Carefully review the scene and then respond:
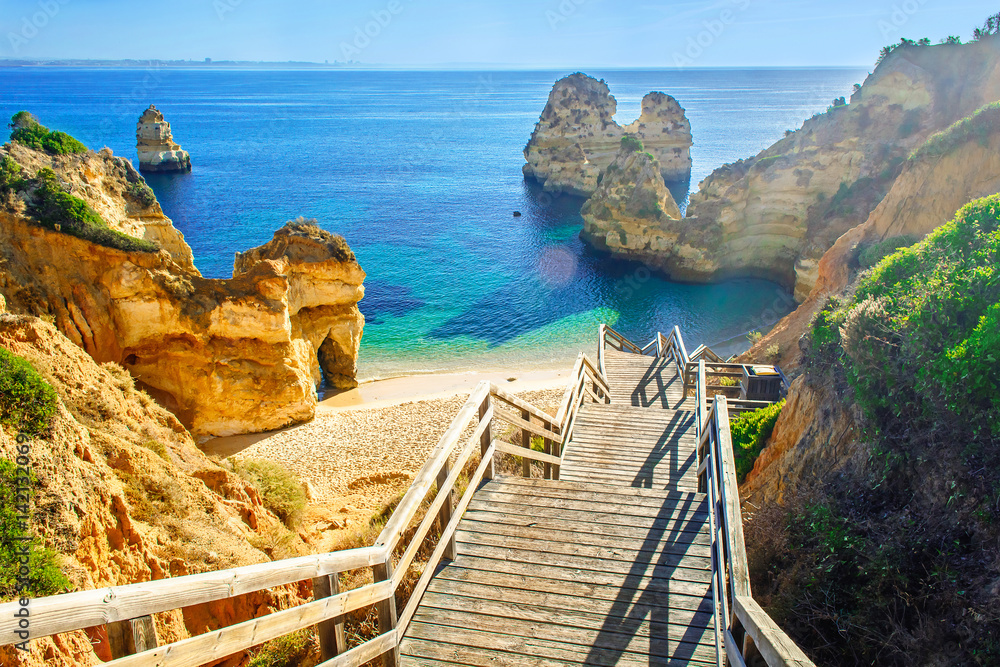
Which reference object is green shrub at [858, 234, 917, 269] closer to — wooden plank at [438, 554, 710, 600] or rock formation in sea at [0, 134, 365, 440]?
wooden plank at [438, 554, 710, 600]

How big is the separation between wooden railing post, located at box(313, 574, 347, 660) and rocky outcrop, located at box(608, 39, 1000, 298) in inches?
1391

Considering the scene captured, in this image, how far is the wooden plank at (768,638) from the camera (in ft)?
8.80

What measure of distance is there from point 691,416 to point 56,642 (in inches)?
343

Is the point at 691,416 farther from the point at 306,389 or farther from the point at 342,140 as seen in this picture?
the point at 342,140

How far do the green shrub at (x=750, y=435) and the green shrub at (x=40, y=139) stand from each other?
783 inches

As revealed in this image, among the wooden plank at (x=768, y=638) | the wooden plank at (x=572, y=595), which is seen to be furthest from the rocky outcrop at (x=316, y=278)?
the wooden plank at (x=768, y=638)

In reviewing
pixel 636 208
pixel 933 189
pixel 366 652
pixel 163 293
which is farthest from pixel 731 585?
pixel 636 208

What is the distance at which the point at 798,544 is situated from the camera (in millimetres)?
5488

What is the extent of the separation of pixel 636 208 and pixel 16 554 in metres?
41.7

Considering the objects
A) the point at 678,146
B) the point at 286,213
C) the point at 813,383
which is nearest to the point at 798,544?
the point at 813,383

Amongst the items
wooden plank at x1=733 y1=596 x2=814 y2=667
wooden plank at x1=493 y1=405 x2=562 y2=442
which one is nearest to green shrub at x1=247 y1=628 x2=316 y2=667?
wooden plank at x1=493 y1=405 x2=562 y2=442

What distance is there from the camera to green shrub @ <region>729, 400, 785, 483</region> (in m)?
9.42

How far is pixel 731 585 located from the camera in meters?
3.62

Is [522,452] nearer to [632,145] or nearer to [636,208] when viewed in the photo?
[636,208]
